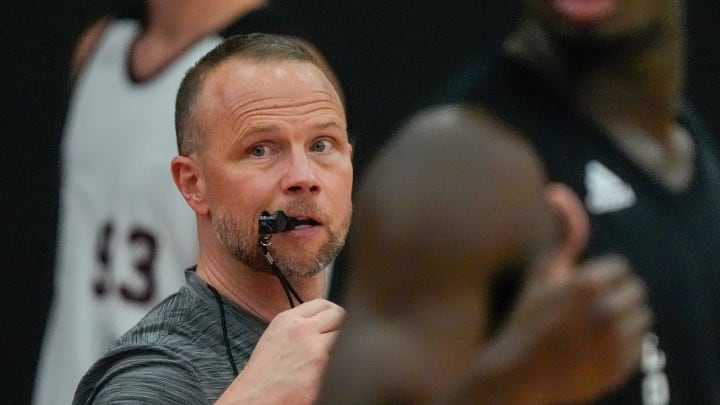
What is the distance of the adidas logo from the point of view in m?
1.87

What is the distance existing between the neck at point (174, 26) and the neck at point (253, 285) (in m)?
1.13

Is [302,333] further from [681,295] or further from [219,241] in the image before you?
[681,295]

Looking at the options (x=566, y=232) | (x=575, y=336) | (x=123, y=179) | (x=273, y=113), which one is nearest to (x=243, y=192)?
(x=273, y=113)

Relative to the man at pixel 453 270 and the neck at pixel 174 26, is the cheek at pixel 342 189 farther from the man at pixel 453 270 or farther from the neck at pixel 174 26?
the neck at pixel 174 26

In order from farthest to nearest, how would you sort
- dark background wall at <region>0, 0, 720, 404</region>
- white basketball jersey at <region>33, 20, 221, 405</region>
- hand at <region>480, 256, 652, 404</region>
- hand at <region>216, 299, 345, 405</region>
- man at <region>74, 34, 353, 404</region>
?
dark background wall at <region>0, 0, 720, 404</region> < white basketball jersey at <region>33, 20, 221, 405</region> < man at <region>74, 34, 353, 404</region> < hand at <region>216, 299, 345, 405</region> < hand at <region>480, 256, 652, 404</region>

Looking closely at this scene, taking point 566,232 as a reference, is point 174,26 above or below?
above

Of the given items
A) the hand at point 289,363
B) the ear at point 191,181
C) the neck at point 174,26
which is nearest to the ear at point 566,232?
the hand at point 289,363

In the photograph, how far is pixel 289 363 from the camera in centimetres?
238

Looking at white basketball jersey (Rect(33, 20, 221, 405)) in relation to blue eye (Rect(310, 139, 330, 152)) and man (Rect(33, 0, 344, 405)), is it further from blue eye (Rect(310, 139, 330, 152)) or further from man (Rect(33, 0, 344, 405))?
blue eye (Rect(310, 139, 330, 152))

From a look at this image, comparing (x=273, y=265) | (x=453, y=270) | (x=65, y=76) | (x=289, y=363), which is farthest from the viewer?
(x=65, y=76)

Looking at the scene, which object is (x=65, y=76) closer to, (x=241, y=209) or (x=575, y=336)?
(x=241, y=209)

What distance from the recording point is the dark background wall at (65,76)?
405 centimetres

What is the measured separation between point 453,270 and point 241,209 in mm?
924

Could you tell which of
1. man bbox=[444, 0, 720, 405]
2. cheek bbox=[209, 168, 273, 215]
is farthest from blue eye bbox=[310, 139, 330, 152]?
man bbox=[444, 0, 720, 405]
